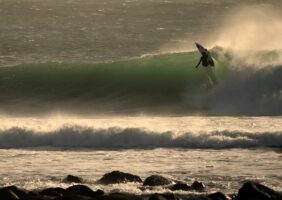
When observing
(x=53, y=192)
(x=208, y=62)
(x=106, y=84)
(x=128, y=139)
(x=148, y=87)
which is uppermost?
(x=208, y=62)

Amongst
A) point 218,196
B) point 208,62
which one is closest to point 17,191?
point 218,196

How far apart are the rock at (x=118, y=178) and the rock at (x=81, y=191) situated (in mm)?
1292

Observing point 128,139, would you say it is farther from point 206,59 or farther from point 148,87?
point 148,87

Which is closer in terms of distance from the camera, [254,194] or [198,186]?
[254,194]

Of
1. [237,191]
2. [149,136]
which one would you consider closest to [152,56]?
[149,136]

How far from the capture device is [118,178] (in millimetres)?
20094

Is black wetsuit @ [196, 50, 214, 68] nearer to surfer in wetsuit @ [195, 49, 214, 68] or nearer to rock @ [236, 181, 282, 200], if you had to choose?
surfer in wetsuit @ [195, 49, 214, 68]

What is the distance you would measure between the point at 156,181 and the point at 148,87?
14943 mm

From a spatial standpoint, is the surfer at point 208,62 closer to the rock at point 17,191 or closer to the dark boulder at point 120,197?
the dark boulder at point 120,197

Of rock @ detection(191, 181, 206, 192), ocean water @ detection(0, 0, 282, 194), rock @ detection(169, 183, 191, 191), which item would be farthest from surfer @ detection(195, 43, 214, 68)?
rock @ detection(169, 183, 191, 191)

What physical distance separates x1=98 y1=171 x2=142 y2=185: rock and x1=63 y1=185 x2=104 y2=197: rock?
1292 mm

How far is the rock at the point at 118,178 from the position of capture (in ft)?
65.8

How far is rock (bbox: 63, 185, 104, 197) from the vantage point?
61.1ft

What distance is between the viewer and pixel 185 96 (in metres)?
33.1
